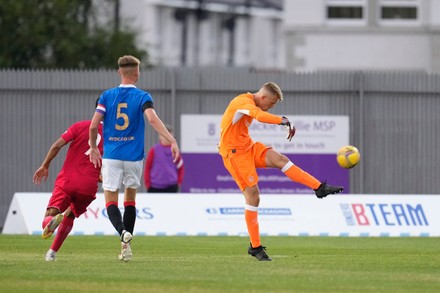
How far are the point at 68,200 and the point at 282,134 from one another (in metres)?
13.7

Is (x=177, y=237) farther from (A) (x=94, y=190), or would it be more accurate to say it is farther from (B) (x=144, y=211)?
(A) (x=94, y=190)

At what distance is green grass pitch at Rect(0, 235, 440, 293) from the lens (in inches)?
479

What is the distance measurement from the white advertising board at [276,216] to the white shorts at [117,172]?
29.2ft

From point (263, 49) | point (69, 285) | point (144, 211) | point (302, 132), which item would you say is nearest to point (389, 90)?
point (302, 132)

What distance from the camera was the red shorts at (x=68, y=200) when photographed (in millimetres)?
15336

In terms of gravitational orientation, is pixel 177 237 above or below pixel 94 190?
below

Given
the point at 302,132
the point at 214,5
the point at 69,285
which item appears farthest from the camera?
the point at 214,5

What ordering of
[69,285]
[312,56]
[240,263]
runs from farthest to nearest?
[312,56]
[240,263]
[69,285]

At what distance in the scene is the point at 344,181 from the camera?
29.1 meters

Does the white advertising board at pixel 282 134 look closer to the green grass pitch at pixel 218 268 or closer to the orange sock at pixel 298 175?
the green grass pitch at pixel 218 268

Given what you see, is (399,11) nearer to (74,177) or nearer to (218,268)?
(74,177)

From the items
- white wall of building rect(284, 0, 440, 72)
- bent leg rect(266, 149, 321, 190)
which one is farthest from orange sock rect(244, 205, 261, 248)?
white wall of building rect(284, 0, 440, 72)

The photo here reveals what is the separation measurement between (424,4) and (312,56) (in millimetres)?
3841

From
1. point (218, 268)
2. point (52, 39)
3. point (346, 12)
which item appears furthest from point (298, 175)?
point (52, 39)
